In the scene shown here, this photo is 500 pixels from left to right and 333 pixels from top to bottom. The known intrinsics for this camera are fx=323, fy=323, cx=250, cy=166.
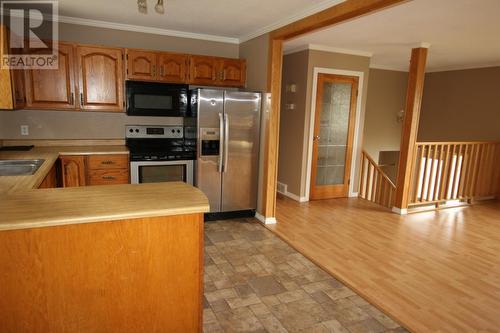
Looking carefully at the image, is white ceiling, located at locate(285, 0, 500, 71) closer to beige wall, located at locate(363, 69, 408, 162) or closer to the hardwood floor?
beige wall, located at locate(363, 69, 408, 162)

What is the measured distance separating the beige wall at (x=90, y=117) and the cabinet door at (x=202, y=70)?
40 centimetres

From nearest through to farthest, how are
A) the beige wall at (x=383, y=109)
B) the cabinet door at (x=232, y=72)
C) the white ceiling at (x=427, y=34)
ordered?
the white ceiling at (x=427, y=34), the cabinet door at (x=232, y=72), the beige wall at (x=383, y=109)

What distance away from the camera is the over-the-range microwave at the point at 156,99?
12.5 ft

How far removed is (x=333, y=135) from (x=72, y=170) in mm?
3740

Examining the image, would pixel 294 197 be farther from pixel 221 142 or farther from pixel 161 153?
pixel 161 153

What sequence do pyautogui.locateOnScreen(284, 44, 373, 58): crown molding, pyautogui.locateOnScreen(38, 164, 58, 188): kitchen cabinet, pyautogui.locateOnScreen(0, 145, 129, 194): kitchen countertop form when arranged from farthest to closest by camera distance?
pyautogui.locateOnScreen(284, 44, 373, 58): crown molding → pyautogui.locateOnScreen(38, 164, 58, 188): kitchen cabinet → pyautogui.locateOnScreen(0, 145, 129, 194): kitchen countertop

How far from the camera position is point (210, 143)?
3846mm

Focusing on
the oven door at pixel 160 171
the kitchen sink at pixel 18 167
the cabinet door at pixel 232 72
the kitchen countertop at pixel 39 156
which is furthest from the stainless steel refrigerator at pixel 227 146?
the kitchen sink at pixel 18 167

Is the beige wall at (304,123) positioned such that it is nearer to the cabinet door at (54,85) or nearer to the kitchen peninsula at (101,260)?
the cabinet door at (54,85)

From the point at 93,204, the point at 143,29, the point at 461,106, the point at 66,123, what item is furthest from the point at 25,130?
the point at 461,106

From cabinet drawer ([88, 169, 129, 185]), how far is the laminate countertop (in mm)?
1570

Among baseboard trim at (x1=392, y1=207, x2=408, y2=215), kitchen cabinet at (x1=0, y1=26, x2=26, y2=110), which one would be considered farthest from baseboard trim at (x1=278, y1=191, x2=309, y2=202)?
kitchen cabinet at (x1=0, y1=26, x2=26, y2=110)

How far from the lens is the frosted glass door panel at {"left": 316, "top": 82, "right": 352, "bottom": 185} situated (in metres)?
5.08

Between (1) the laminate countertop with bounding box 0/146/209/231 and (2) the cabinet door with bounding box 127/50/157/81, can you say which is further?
(2) the cabinet door with bounding box 127/50/157/81
